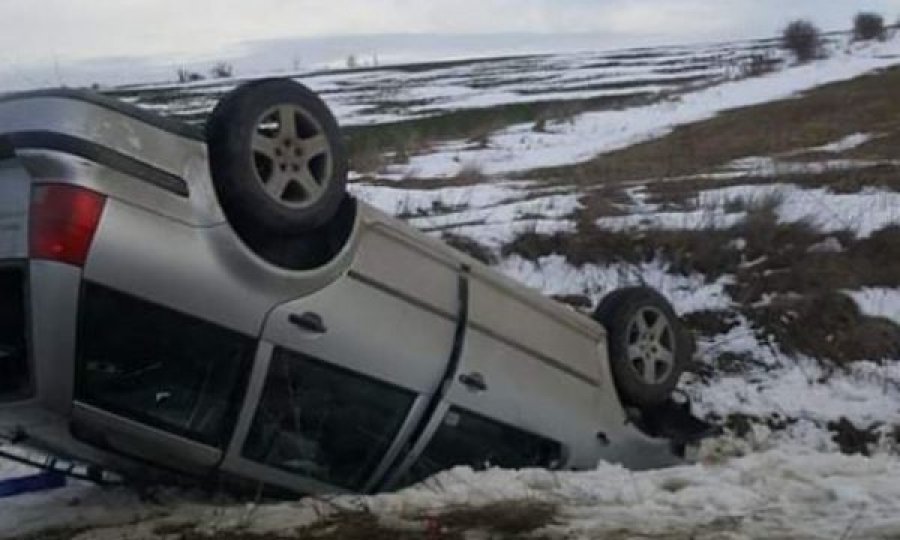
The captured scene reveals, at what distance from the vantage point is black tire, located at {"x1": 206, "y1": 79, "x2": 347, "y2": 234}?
5.56m

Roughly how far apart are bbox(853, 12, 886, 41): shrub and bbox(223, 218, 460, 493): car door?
52408mm

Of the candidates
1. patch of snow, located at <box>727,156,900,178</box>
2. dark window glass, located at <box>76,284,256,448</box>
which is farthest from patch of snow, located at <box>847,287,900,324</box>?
dark window glass, located at <box>76,284,256,448</box>

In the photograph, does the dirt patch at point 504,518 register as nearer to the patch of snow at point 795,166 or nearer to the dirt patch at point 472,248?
the dirt patch at point 472,248

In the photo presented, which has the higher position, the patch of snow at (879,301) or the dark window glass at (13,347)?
the dark window glass at (13,347)

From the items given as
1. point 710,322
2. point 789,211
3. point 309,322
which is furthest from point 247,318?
point 789,211

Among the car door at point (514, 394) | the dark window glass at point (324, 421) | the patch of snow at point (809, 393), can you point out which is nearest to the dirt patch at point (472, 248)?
the patch of snow at point (809, 393)

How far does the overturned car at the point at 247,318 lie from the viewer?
5188 mm

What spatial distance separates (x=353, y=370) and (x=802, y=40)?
2021 inches

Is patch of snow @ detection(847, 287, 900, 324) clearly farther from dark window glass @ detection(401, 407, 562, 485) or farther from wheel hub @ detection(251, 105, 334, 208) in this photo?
wheel hub @ detection(251, 105, 334, 208)

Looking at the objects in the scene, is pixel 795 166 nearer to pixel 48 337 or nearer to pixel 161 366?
pixel 161 366

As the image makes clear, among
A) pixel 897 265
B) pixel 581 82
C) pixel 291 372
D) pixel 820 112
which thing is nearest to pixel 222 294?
pixel 291 372

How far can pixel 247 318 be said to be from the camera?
5.63m

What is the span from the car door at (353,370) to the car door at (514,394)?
0.44 ft

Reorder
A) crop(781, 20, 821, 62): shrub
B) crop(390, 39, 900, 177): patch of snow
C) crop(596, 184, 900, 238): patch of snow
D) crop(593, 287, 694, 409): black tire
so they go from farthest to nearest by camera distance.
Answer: crop(781, 20, 821, 62): shrub, crop(390, 39, 900, 177): patch of snow, crop(596, 184, 900, 238): patch of snow, crop(593, 287, 694, 409): black tire
